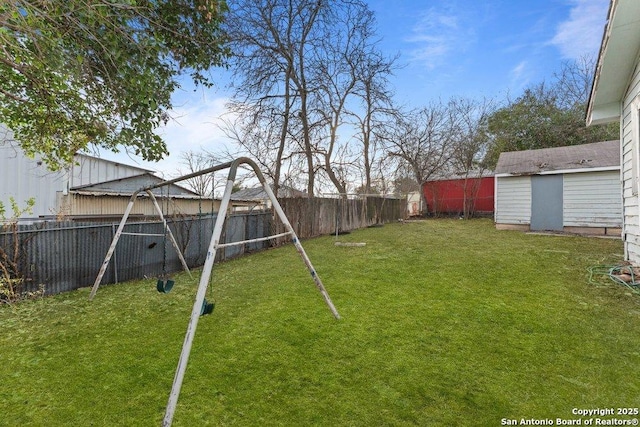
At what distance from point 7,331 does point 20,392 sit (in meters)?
1.59

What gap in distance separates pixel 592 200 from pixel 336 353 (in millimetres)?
11550

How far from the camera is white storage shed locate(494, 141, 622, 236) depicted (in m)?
9.48

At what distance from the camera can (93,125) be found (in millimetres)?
4367

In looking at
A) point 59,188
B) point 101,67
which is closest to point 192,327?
point 101,67

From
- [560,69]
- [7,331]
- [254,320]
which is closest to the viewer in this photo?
[7,331]

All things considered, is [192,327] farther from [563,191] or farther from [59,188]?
[563,191]

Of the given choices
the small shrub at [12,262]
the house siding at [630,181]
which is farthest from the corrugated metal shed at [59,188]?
the house siding at [630,181]

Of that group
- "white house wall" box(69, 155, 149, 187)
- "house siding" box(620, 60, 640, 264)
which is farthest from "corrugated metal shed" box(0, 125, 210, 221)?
"house siding" box(620, 60, 640, 264)

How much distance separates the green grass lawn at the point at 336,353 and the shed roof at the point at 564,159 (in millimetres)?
7350

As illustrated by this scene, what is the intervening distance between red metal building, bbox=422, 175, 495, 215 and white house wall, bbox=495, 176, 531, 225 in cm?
668

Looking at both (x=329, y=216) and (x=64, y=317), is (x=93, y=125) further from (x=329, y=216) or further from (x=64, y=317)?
(x=329, y=216)

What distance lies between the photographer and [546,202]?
10.7 meters

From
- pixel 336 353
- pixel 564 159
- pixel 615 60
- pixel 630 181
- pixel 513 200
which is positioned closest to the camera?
pixel 336 353

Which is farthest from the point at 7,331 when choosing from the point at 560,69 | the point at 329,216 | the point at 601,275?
the point at 560,69
